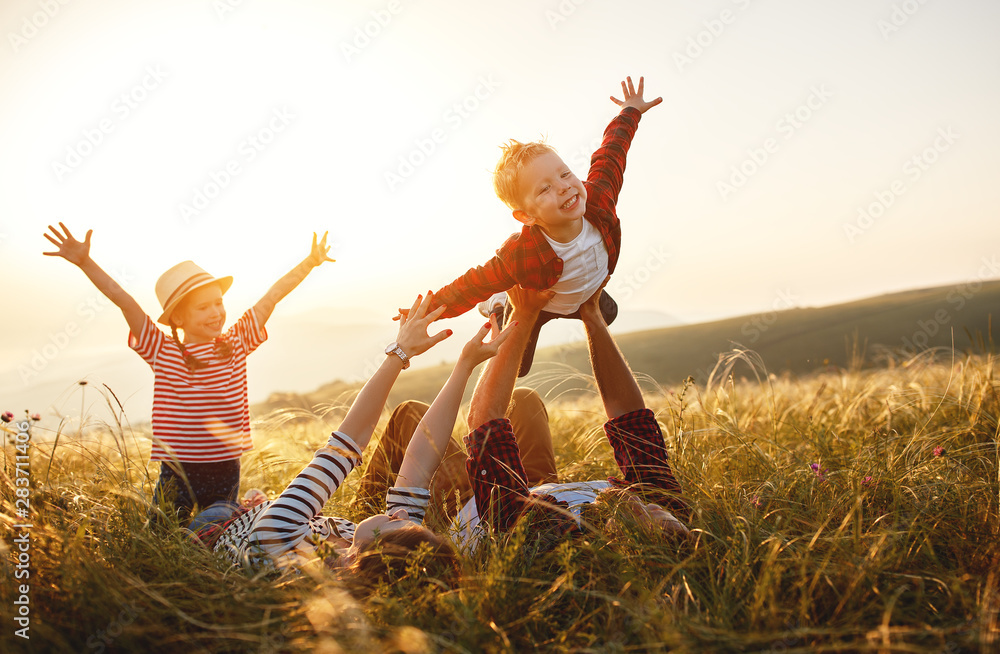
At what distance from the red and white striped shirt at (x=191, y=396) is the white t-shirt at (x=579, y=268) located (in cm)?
201

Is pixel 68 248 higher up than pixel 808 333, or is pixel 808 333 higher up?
pixel 68 248

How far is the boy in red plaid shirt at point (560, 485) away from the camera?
226 cm

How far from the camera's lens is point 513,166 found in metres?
3.13

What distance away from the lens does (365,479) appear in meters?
3.04

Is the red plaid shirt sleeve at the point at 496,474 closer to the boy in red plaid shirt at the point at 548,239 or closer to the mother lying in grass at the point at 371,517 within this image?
the mother lying in grass at the point at 371,517

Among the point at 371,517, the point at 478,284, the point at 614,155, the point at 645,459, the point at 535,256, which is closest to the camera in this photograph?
the point at 371,517

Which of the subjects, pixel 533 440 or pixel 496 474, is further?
pixel 533 440

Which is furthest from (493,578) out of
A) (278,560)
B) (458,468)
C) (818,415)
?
(818,415)

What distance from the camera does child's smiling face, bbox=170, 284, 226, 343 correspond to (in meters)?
3.46

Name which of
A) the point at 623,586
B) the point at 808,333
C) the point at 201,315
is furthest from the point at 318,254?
the point at 808,333

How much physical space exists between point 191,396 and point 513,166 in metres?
2.33

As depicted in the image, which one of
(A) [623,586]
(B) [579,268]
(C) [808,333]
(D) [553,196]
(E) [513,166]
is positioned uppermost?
(E) [513,166]

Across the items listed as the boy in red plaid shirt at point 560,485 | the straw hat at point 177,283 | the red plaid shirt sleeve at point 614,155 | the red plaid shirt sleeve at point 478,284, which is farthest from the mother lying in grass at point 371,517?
the straw hat at point 177,283

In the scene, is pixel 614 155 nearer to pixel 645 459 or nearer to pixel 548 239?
pixel 548 239
